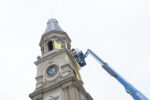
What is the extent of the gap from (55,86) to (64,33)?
42.9 ft

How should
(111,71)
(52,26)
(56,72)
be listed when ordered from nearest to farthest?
(111,71), (56,72), (52,26)

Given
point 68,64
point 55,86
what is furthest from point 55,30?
point 55,86

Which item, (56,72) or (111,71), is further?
(56,72)

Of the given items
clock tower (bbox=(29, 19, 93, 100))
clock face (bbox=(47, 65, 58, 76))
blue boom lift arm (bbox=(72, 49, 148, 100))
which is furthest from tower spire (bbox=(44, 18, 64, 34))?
clock face (bbox=(47, 65, 58, 76))

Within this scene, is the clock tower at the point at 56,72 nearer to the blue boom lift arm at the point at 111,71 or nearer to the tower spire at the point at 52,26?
the tower spire at the point at 52,26

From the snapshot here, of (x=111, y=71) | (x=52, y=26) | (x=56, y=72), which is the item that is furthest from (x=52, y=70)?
(x=111, y=71)

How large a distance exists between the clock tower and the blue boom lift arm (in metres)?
1.61

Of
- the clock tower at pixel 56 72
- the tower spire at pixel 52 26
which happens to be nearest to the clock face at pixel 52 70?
the clock tower at pixel 56 72

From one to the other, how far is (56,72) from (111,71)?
37.4 ft

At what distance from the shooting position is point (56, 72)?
35.9 meters

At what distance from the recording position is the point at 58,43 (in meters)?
41.2

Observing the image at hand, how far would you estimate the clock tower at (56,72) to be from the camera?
32781 mm

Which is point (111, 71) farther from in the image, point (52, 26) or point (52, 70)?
point (52, 26)

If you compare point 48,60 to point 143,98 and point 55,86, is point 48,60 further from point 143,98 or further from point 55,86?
point 143,98
